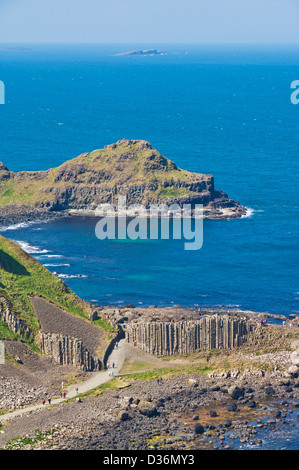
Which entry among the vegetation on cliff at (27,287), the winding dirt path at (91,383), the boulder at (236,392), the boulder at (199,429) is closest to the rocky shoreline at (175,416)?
the boulder at (236,392)

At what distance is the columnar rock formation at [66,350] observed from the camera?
154500mm

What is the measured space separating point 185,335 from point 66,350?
2071 centimetres

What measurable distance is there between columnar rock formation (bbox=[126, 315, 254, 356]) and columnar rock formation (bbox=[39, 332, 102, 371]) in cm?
1144

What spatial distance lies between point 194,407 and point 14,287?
38971mm

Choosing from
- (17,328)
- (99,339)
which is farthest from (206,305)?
(17,328)

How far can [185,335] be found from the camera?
536 ft

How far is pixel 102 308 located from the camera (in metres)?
188

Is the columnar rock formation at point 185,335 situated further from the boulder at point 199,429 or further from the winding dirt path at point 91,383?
the boulder at point 199,429

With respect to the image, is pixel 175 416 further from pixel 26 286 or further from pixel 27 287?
pixel 26 286

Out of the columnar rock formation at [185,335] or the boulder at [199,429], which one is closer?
the boulder at [199,429]

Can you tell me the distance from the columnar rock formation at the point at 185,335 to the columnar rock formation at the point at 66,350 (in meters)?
11.4

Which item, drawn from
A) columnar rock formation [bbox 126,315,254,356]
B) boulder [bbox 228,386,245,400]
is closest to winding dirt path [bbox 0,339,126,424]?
columnar rock formation [bbox 126,315,254,356]
